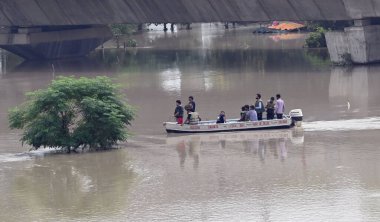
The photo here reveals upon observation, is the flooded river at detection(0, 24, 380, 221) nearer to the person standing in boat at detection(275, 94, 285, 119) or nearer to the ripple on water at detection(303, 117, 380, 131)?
the ripple on water at detection(303, 117, 380, 131)

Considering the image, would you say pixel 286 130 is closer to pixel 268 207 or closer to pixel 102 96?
pixel 102 96

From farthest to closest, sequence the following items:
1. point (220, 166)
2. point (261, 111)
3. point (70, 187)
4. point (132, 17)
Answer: point (132, 17) < point (261, 111) < point (220, 166) < point (70, 187)

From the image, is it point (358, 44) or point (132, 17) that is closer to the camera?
point (358, 44)

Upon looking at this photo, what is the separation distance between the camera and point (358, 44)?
1925 inches

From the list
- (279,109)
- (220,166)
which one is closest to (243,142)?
(279,109)

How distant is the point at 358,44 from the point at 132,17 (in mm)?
15386

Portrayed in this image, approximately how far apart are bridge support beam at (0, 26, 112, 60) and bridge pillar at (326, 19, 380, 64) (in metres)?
21.0

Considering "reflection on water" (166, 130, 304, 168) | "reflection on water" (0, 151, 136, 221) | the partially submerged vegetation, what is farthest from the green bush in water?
"reflection on water" (0, 151, 136, 221)

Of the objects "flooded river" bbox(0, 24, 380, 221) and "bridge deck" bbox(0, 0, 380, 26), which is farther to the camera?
"bridge deck" bbox(0, 0, 380, 26)

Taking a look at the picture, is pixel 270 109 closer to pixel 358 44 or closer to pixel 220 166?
pixel 220 166

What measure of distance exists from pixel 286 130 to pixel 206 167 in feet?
19.1

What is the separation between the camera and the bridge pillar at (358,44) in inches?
1925

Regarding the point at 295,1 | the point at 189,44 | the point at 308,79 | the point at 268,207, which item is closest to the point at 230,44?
the point at 189,44

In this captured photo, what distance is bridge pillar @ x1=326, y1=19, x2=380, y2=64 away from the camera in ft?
160
